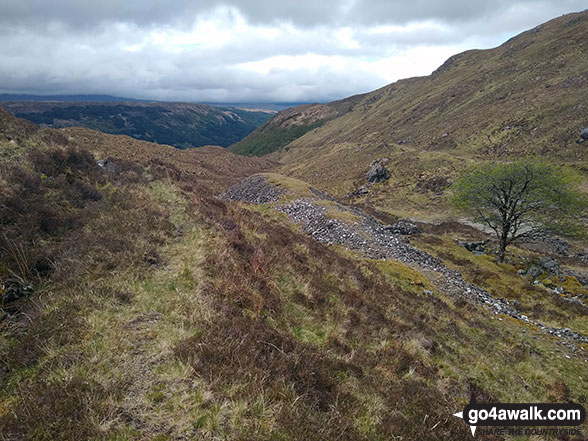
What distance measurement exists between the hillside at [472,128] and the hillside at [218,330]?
43.9 metres

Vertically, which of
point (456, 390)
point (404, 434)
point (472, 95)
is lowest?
point (456, 390)

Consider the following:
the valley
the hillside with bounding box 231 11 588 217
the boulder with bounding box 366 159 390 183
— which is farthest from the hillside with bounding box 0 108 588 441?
the boulder with bounding box 366 159 390 183

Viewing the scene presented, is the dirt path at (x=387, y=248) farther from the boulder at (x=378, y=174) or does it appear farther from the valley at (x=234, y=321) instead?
the boulder at (x=378, y=174)

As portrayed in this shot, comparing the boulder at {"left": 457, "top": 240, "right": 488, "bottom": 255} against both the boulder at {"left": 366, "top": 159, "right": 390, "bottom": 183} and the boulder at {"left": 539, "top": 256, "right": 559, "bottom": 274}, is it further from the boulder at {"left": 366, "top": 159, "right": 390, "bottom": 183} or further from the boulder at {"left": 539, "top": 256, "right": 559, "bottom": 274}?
the boulder at {"left": 366, "top": 159, "right": 390, "bottom": 183}

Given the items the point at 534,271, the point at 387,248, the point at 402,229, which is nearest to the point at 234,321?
the point at 387,248

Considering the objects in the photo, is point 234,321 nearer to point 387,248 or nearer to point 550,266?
point 387,248

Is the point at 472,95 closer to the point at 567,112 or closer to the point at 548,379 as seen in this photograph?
the point at 567,112

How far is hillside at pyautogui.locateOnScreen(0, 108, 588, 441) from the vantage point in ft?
16.3

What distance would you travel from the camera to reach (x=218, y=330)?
6.86 metres

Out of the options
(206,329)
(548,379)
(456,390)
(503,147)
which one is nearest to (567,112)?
(503,147)

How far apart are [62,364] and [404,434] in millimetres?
6960

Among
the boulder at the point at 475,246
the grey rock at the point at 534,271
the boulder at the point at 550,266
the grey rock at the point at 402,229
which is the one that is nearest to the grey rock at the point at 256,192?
the grey rock at the point at 402,229

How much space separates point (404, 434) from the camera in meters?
5.88

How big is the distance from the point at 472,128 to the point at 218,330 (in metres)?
101
